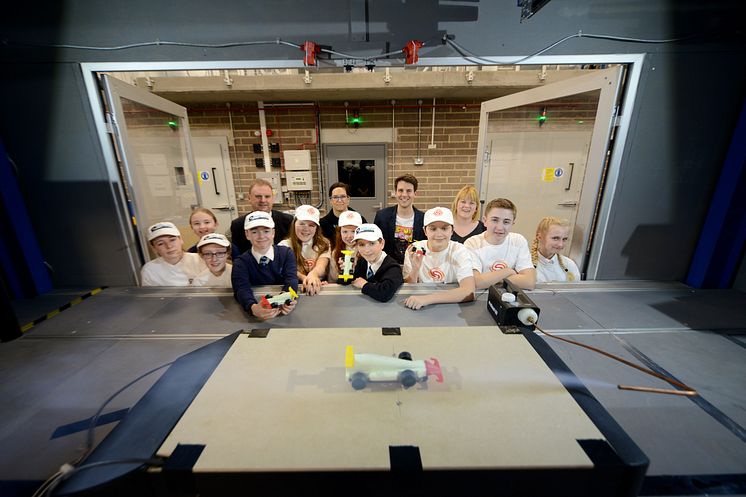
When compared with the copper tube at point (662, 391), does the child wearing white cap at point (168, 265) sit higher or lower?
higher

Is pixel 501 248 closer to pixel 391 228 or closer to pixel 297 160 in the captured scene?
pixel 391 228

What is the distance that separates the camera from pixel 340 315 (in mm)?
1303

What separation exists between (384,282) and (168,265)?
4.59ft

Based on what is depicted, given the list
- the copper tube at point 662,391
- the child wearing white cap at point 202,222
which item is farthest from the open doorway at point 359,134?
the copper tube at point 662,391

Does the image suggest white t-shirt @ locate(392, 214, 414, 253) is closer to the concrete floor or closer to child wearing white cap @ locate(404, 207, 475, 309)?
child wearing white cap @ locate(404, 207, 475, 309)

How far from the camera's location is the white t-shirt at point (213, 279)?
1714 millimetres

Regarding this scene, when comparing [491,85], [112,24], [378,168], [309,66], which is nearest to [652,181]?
[491,85]

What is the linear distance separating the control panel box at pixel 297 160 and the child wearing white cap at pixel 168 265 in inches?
83.9

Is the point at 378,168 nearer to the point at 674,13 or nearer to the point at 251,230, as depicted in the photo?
the point at 251,230

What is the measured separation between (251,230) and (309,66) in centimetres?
95

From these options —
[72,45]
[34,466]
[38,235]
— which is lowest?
[34,466]

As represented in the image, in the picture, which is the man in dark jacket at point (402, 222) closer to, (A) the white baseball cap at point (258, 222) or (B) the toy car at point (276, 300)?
(A) the white baseball cap at point (258, 222)

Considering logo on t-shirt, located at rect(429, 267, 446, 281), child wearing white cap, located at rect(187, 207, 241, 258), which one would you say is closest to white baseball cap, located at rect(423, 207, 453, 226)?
logo on t-shirt, located at rect(429, 267, 446, 281)

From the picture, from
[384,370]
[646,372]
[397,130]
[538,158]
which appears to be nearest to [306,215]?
[384,370]
